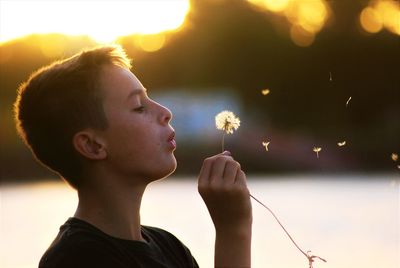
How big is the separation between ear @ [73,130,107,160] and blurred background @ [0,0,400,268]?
559cm

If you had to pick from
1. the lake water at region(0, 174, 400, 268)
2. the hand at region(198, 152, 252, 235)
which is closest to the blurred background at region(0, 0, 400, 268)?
the lake water at region(0, 174, 400, 268)

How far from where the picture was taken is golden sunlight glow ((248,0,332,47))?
57.8 feet

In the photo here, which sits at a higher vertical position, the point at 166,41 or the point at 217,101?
the point at 166,41

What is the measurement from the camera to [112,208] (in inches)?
85.7

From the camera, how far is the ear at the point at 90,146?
222 centimetres

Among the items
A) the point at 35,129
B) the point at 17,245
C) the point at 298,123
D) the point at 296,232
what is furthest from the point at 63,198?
the point at 35,129

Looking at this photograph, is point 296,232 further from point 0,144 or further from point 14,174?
point 0,144

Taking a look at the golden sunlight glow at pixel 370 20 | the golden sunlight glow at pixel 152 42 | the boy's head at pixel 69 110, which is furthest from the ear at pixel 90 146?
the golden sunlight glow at pixel 152 42

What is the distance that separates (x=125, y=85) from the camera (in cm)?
226

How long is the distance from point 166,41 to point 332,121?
616 centimetres

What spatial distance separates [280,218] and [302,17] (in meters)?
10.5

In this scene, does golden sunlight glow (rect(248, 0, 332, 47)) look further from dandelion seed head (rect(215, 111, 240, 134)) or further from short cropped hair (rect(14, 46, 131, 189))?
short cropped hair (rect(14, 46, 131, 189))

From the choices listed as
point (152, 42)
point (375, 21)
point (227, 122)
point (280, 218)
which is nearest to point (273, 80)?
point (375, 21)

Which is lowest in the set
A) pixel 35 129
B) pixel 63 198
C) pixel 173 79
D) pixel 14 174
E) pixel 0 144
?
pixel 35 129
